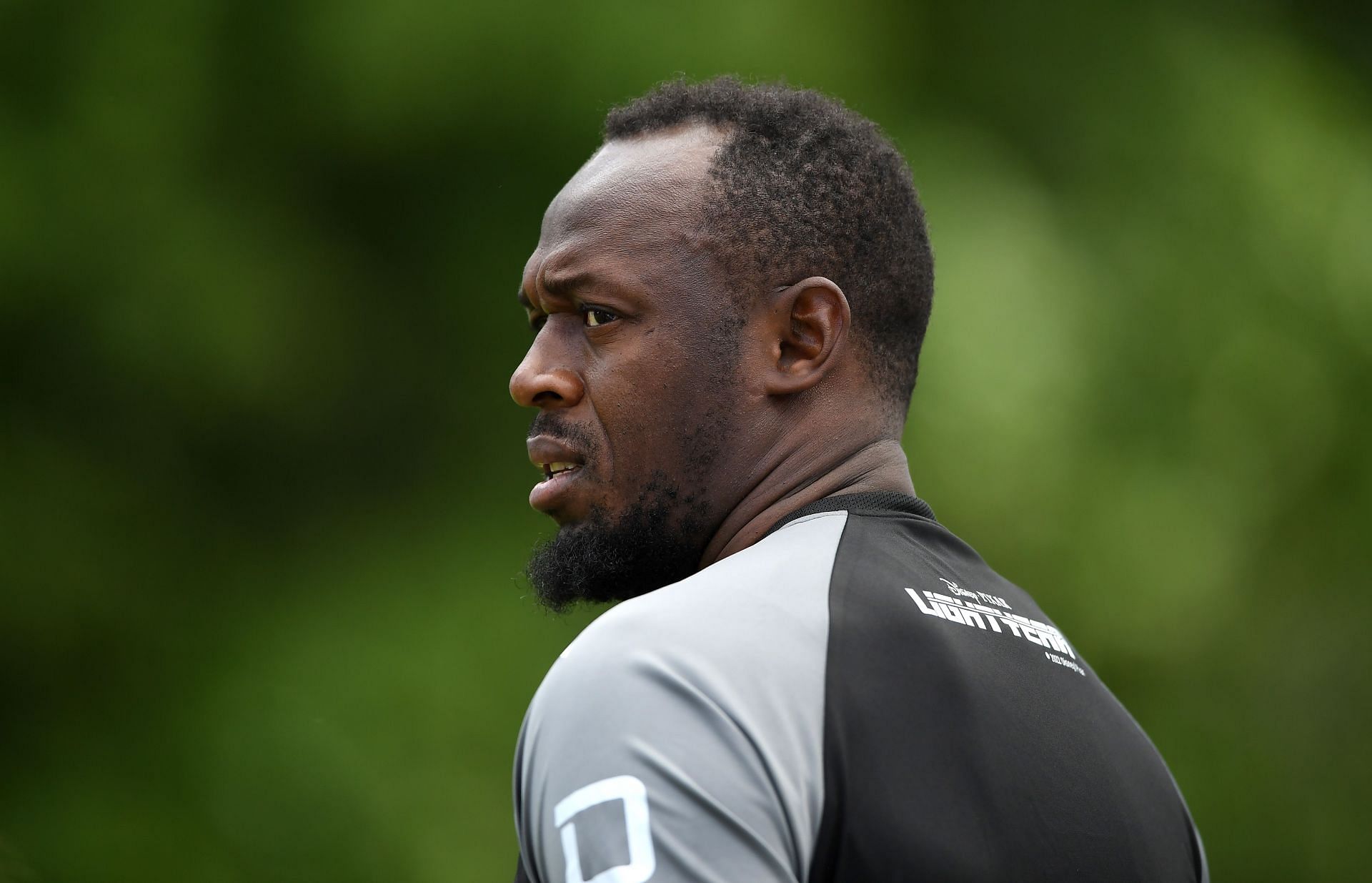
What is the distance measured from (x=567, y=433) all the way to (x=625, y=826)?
85 cm

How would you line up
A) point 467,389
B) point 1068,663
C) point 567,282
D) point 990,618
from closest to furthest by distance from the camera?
1. point 990,618
2. point 1068,663
3. point 567,282
4. point 467,389

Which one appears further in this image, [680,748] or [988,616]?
[988,616]

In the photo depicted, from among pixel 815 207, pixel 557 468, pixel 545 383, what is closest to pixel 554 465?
pixel 557 468

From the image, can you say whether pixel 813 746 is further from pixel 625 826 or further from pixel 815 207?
pixel 815 207

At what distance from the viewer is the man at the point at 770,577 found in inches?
55.9

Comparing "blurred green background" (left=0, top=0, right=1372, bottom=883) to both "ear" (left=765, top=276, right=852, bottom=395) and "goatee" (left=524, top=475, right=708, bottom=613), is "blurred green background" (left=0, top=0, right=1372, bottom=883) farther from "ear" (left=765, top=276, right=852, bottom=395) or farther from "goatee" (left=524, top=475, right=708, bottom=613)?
"ear" (left=765, top=276, right=852, bottom=395)

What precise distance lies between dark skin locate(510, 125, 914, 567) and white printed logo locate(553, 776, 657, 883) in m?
0.68

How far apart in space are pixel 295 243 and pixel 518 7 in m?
1.41

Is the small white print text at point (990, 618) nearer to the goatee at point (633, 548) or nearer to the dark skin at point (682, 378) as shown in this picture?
the dark skin at point (682, 378)

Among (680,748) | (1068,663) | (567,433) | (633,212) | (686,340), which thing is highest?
(633,212)

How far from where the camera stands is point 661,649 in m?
1.46

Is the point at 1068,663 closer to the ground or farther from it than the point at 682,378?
closer to the ground

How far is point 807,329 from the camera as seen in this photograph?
2.12 metres

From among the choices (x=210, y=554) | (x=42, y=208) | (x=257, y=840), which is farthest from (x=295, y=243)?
(x=257, y=840)
